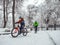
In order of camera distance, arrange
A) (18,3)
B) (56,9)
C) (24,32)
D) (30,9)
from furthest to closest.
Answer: (30,9), (56,9), (18,3), (24,32)

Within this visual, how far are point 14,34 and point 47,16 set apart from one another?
4559 cm

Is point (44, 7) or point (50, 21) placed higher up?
point (44, 7)

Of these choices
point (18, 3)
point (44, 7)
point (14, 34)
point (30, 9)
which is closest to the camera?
point (14, 34)

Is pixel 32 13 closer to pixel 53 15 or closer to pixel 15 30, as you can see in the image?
pixel 53 15

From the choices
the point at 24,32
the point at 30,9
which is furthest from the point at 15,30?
the point at 30,9

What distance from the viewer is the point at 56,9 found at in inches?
2377

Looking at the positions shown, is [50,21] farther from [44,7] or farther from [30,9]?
[30,9]

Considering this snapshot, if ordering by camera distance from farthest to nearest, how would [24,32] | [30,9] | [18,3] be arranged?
[30,9] → [18,3] → [24,32]

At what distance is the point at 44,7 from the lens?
65562 millimetres

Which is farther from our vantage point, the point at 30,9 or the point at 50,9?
the point at 30,9

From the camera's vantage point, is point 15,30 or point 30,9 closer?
point 15,30

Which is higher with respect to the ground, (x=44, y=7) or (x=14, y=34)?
(x=44, y=7)

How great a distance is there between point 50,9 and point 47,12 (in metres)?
1.89

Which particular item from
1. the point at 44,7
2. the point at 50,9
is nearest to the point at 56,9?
the point at 50,9
